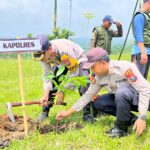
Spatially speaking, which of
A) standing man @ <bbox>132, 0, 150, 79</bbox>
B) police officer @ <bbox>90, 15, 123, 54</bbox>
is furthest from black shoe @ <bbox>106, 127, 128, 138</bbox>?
police officer @ <bbox>90, 15, 123, 54</bbox>

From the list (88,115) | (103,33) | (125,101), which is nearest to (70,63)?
(88,115)

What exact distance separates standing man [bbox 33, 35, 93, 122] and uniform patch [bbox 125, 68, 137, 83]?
0.97 meters

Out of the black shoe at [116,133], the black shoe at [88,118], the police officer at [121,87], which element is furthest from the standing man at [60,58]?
the black shoe at [116,133]

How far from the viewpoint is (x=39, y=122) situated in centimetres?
565

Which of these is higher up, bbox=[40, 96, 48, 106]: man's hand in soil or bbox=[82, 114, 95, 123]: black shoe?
bbox=[40, 96, 48, 106]: man's hand in soil

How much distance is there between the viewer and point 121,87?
16.4 feet

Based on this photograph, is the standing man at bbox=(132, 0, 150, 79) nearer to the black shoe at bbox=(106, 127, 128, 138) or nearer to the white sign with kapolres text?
the black shoe at bbox=(106, 127, 128, 138)

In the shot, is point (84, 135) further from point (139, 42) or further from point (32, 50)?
point (139, 42)

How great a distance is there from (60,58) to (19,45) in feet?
2.67

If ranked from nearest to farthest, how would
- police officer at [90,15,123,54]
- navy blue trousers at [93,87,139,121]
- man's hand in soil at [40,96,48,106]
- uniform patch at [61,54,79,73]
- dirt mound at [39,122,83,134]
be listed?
navy blue trousers at [93,87,139,121], dirt mound at [39,122,83,134], uniform patch at [61,54,79,73], man's hand in soil at [40,96,48,106], police officer at [90,15,123,54]

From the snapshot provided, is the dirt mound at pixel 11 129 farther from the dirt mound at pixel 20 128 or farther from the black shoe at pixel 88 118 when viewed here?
the black shoe at pixel 88 118

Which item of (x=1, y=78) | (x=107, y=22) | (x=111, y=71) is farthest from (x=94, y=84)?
(x=1, y=78)

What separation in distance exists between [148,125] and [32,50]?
1780 mm

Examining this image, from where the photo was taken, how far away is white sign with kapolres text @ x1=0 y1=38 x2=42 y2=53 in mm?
4727
